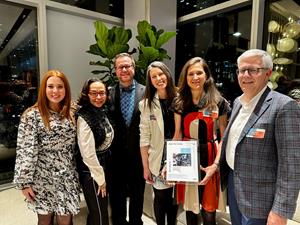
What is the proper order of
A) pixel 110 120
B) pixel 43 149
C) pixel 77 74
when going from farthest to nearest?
pixel 77 74 < pixel 110 120 < pixel 43 149

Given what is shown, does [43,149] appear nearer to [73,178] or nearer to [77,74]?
[73,178]

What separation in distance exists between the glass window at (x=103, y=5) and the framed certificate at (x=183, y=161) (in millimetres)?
3102

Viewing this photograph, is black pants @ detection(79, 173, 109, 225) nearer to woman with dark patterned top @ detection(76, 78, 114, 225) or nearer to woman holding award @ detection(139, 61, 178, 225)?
woman with dark patterned top @ detection(76, 78, 114, 225)

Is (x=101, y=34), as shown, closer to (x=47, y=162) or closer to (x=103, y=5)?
(x=103, y=5)

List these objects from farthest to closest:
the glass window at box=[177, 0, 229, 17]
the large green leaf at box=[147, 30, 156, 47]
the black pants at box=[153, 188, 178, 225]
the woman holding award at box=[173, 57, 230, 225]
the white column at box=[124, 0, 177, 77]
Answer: the white column at box=[124, 0, 177, 77]
the glass window at box=[177, 0, 229, 17]
the large green leaf at box=[147, 30, 156, 47]
the black pants at box=[153, 188, 178, 225]
the woman holding award at box=[173, 57, 230, 225]

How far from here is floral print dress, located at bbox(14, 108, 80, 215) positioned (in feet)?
5.49

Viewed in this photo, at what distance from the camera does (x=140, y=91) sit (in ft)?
7.35

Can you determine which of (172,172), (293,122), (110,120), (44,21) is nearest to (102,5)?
(44,21)

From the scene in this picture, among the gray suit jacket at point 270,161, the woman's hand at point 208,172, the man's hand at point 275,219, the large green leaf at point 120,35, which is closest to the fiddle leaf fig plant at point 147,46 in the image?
the large green leaf at point 120,35

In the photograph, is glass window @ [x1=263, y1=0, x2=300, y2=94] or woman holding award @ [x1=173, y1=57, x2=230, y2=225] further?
glass window @ [x1=263, y1=0, x2=300, y2=94]

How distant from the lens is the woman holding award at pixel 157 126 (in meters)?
1.95

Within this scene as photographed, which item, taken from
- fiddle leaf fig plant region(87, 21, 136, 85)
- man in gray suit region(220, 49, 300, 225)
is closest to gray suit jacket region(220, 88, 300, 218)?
man in gray suit region(220, 49, 300, 225)

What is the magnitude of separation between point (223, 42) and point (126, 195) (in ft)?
8.52

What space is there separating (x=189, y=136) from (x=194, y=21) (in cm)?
289
